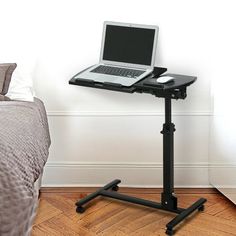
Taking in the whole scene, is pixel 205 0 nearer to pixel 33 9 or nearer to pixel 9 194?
pixel 33 9

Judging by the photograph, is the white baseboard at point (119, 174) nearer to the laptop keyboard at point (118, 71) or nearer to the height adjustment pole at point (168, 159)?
the height adjustment pole at point (168, 159)

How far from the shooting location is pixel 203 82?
318 cm

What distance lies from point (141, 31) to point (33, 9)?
2.37 ft

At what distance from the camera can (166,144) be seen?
282 centimetres

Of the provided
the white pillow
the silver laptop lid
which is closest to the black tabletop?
the silver laptop lid

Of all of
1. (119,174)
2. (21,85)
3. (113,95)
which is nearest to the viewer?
(21,85)

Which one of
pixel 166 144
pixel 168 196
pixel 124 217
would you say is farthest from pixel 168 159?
pixel 124 217

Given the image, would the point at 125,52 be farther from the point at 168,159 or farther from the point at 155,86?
the point at 168,159

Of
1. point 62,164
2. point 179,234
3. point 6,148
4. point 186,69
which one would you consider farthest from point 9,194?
point 186,69

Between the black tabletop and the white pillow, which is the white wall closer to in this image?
the white pillow

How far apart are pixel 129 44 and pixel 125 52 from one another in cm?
6

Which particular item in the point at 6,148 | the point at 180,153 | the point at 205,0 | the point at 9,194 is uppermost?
the point at 205,0

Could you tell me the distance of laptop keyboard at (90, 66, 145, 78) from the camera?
9.49 ft

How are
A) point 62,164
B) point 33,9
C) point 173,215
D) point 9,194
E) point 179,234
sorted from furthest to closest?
1. point 62,164
2. point 33,9
3. point 173,215
4. point 179,234
5. point 9,194
